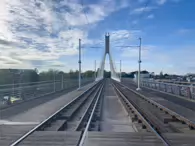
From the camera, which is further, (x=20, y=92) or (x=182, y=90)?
(x=182, y=90)

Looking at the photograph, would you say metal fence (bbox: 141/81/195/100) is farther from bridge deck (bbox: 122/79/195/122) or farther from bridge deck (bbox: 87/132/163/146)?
bridge deck (bbox: 87/132/163/146)

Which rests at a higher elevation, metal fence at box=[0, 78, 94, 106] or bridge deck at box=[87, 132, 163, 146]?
metal fence at box=[0, 78, 94, 106]

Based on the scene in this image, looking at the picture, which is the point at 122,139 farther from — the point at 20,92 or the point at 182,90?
the point at 182,90

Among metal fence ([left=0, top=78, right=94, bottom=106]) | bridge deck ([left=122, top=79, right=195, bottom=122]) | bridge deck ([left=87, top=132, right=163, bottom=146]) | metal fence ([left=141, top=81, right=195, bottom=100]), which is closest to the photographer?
bridge deck ([left=87, top=132, right=163, bottom=146])

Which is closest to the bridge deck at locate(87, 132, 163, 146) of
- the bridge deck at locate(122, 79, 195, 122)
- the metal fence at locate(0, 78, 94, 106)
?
the bridge deck at locate(122, 79, 195, 122)

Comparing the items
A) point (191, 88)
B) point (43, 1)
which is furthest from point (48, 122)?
point (191, 88)

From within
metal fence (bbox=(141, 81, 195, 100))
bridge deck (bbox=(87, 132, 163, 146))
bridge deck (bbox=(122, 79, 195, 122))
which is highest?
metal fence (bbox=(141, 81, 195, 100))

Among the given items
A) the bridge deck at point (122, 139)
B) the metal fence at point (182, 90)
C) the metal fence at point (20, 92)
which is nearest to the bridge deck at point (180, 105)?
the metal fence at point (182, 90)

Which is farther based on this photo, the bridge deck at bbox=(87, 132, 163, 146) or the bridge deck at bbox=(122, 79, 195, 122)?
the bridge deck at bbox=(122, 79, 195, 122)

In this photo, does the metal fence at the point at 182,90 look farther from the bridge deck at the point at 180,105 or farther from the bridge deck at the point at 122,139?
the bridge deck at the point at 122,139

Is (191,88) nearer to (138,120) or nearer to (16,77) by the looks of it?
(138,120)

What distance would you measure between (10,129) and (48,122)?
1702 mm

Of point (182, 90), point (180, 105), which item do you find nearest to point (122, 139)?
point (180, 105)

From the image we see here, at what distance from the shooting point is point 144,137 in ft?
20.0
